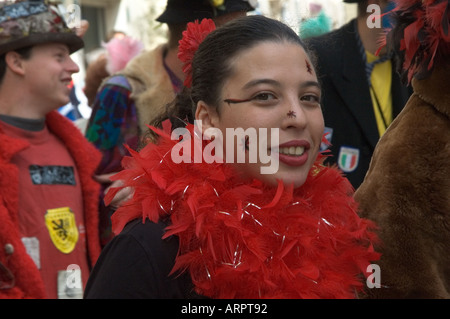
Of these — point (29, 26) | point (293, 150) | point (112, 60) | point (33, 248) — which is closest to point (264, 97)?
point (293, 150)

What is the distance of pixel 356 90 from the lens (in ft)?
10.3

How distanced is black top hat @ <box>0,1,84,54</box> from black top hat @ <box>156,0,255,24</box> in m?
0.49

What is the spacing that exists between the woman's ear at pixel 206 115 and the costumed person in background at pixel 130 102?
1.32m

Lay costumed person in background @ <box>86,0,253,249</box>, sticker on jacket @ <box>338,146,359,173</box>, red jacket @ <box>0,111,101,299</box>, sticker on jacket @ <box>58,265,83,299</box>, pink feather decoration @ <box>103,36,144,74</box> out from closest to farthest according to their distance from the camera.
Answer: red jacket @ <box>0,111,101,299</box>, sticker on jacket @ <box>338,146,359,173</box>, sticker on jacket @ <box>58,265,83,299</box>, costumed person in background @ <box>86,0,253,249</box>, pink feather decoration @ <box>103,36,144,74</box>

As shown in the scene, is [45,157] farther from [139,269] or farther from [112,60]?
[112,60]

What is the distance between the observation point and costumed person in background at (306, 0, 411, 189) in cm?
306

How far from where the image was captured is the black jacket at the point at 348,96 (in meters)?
3.06

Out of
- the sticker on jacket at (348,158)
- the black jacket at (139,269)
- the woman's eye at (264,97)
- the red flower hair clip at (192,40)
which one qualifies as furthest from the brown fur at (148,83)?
the black jacket at (139,269)

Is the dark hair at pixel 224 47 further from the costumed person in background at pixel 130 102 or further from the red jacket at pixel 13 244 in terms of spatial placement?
the costumed person in background at pixel 130 102

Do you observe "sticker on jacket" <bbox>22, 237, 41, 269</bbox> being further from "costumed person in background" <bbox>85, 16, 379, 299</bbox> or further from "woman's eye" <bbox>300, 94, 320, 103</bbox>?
"woman's eye" <bbox>300, 94, 320, 103</bbox>

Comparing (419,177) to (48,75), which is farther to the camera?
(48,75)

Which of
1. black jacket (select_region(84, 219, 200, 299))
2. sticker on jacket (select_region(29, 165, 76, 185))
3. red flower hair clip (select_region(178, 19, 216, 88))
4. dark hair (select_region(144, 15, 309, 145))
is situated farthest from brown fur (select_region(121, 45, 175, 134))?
black jacket (select_region(84, 219, 200, 299))

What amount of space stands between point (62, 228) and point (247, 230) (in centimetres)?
153
